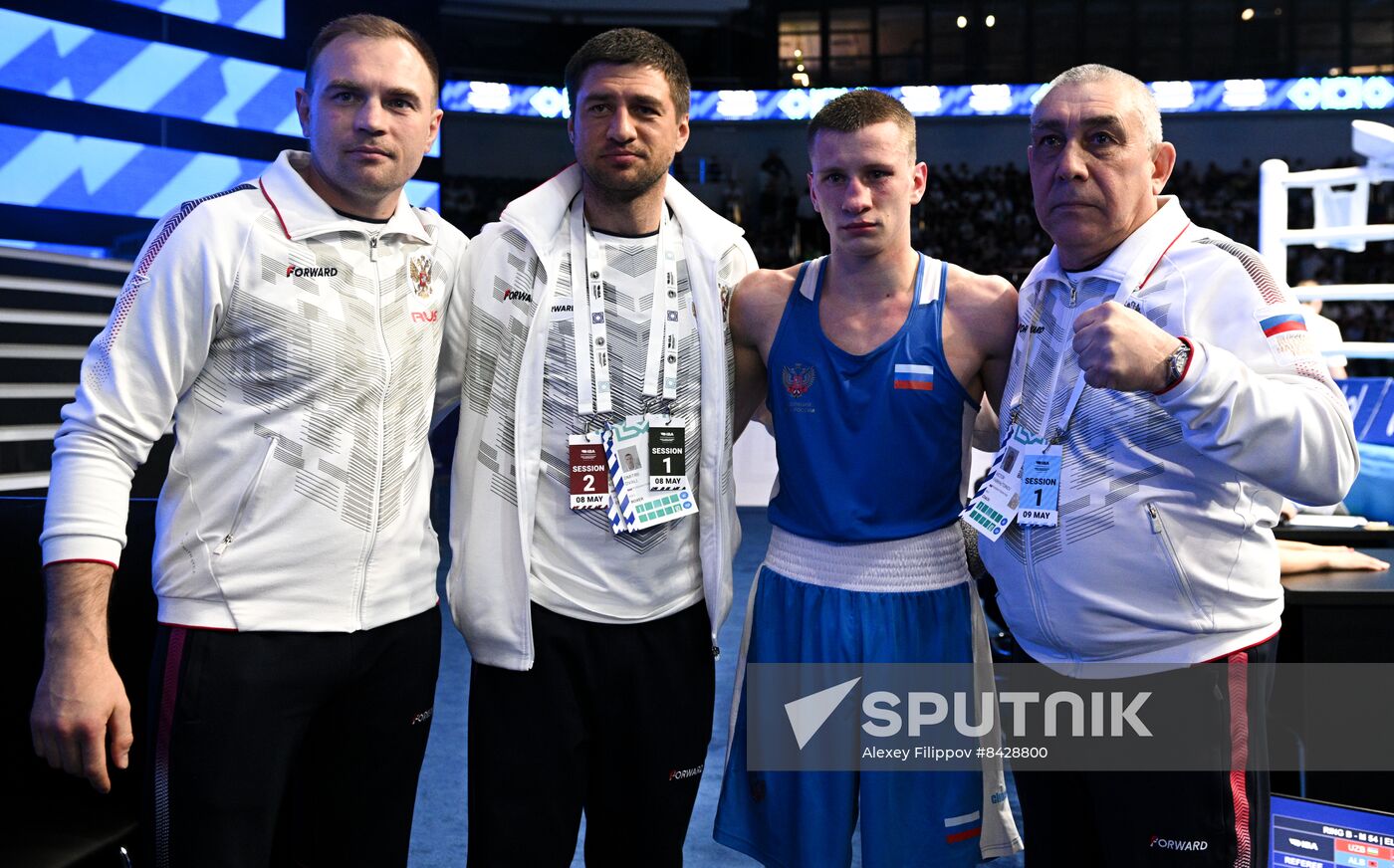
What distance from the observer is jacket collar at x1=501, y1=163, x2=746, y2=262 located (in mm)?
2033

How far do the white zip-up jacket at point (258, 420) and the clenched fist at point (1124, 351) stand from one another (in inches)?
44.0

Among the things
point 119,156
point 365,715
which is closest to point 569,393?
point 365,715

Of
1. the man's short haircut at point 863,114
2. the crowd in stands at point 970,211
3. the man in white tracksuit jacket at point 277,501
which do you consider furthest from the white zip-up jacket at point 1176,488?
the crowd in stands at point 970,211

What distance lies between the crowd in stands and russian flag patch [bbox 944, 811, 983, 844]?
14074 mm

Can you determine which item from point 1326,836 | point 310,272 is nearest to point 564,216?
point 310,272

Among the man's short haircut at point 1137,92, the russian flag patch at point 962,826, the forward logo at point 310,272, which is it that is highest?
the man's short haircut at point 1137,92

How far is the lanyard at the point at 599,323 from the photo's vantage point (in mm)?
1982

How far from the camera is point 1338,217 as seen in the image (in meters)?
5.02

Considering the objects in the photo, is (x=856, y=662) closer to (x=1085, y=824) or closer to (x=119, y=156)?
(x=1085, y=824)

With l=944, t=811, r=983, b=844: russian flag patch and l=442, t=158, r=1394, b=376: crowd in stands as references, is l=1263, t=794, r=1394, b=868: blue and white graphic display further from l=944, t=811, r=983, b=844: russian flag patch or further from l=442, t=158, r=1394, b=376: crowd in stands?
l=442, t=158, r=1394, b=376: crowd in stands

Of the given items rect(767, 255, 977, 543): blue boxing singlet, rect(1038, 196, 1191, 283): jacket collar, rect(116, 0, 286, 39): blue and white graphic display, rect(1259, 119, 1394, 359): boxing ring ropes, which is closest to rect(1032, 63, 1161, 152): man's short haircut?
rect(1038, 196, 1191, 283): jacket collar

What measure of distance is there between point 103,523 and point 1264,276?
5.97 ft

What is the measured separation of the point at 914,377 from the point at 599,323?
23.8 inches

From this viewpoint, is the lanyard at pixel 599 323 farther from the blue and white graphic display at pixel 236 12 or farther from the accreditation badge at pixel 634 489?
the blue and white graphic display at pixel 236 12
